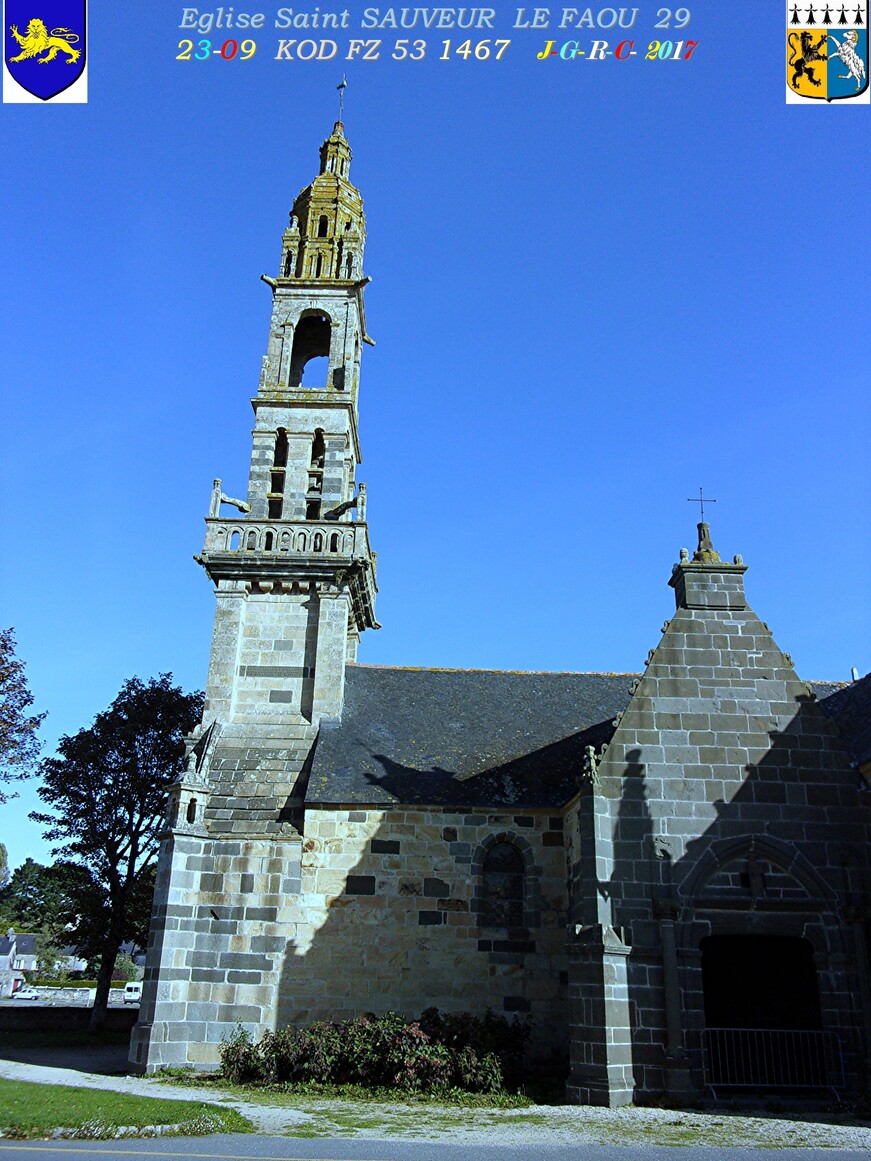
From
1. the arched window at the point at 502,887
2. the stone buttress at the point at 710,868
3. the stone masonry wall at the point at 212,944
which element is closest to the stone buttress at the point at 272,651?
the stone masonry wall at the point at 212,944

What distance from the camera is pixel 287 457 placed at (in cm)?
2383

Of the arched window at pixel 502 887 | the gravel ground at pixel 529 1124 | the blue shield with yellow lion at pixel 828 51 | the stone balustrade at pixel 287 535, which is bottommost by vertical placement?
the gravel ground at pixel 529 1124

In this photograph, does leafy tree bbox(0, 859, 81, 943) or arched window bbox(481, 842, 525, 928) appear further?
leafy tree bbox(0, 859, 81, 943)

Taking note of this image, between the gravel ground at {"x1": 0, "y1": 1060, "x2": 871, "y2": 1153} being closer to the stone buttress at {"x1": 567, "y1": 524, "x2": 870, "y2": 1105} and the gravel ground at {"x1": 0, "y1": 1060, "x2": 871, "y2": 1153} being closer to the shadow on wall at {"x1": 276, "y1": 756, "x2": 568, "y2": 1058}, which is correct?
the stone buttress at {"x1": 567, "y1": 524, "x2": 870, "y2": 1105}

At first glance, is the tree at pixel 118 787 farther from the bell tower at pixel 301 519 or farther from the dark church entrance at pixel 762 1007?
the dark church entrance at pixel 762 1007

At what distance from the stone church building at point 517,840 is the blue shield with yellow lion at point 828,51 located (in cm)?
762

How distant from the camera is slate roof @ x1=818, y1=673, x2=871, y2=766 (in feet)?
51.8

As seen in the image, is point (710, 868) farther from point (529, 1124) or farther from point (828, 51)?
point (828, 51)

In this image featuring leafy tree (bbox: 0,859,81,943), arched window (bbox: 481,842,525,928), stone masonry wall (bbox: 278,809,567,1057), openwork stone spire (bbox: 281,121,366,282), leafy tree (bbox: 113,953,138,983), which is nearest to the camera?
stone masonry wall (bbox: 278,809,567,1057)

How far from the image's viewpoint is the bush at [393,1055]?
14047 millimetres

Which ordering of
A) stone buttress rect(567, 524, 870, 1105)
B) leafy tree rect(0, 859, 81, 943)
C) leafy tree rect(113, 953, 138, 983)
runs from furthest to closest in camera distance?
leafy tree rect(113, 953, 138, 983) < leafy tree rect(0, 859, 81, 943) < stone buttress rect(567, 524, 870, 1105)

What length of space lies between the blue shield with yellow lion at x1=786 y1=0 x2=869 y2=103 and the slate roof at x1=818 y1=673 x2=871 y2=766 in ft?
34.2

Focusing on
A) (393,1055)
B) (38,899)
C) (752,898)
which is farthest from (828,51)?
(38,899)

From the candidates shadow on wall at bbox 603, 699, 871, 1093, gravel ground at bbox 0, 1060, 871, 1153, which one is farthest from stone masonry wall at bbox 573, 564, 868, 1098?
gravel ground at bbox 0, 1060, 871, 1153
